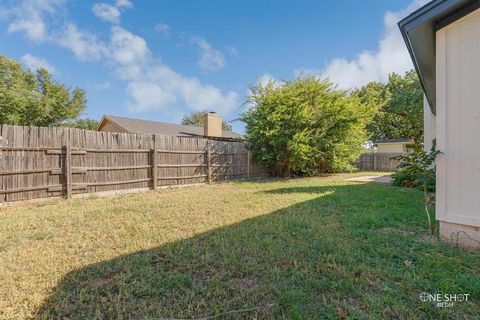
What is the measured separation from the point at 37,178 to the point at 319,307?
6.58m

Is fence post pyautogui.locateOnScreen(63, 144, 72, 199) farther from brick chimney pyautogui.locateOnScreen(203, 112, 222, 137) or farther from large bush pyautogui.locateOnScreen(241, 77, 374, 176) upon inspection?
brick chimney pyautogui.locateOnScreen(203, 112, 222, 137)

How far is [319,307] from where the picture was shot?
5.98 feet

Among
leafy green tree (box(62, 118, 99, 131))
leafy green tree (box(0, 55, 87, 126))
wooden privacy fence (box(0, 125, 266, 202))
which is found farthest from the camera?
leafy green tree (box(62, 118, 99, 131))

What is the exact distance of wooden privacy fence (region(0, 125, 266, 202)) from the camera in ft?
18.0

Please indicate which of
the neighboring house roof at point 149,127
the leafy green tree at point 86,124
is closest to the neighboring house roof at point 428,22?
the neighboring house roof at point 149,127

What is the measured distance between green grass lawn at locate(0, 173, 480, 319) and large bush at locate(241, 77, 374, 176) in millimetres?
6627

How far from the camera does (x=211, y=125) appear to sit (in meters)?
17.3

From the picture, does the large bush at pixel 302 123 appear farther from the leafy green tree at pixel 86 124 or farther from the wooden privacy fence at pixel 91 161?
the leafy green tree at pixel 86 124

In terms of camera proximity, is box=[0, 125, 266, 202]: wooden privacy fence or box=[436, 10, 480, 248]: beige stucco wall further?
box=[0, 125, 266, 202]: wooden privacy fence

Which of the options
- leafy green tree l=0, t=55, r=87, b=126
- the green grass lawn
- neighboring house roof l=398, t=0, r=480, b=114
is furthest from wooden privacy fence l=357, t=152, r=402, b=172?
leafy green tree l=0, t=55, r=87, b=126

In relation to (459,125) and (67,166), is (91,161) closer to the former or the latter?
(67,166)

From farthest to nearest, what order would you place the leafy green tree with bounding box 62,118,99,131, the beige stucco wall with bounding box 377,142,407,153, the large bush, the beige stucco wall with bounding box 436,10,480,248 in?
the leafy green tree with bounding box 62,118,99,131 < the beige stucco wall with bounding box 377,142,407,153 < the large bush < the beige stucco wall with bounding box 436,10,480,248

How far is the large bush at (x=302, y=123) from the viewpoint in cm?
1077

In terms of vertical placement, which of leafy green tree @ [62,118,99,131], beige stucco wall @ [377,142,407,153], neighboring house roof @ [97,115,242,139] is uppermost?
leafy green tree @ [62,118,99,131]
